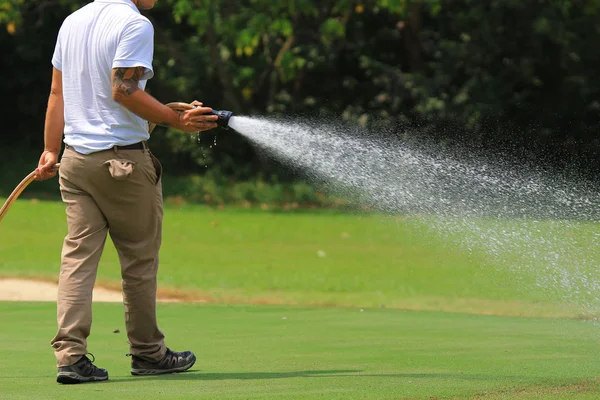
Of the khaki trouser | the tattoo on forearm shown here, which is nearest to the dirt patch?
the khaki trouser

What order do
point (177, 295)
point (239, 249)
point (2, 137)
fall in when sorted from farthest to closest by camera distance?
point (2, 137) → point (239, 249) → point (177, 295)

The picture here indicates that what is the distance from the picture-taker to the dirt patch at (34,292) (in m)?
9.99

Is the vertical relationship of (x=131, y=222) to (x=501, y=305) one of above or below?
above

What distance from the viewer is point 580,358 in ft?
18.1

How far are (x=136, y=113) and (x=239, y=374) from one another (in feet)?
4.10

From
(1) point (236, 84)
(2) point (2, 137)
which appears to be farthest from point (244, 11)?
(2) point (2, 137)

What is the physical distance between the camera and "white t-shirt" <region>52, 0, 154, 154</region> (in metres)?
4.88

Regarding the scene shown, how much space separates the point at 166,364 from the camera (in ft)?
17.1

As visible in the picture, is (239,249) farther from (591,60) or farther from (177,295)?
(591,60)

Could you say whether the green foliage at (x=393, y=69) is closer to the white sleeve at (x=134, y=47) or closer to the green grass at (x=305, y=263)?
the green grass at (x=305, y=263)

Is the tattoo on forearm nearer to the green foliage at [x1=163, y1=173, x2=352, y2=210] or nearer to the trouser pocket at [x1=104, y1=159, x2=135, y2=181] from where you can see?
the trouser pocket at [x1=104, y1=159, x2=135, y2=181]

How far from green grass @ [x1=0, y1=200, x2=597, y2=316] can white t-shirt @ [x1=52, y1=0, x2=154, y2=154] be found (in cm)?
277

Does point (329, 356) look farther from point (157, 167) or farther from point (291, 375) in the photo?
point (157, 167)

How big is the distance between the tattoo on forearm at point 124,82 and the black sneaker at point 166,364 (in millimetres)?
1257
